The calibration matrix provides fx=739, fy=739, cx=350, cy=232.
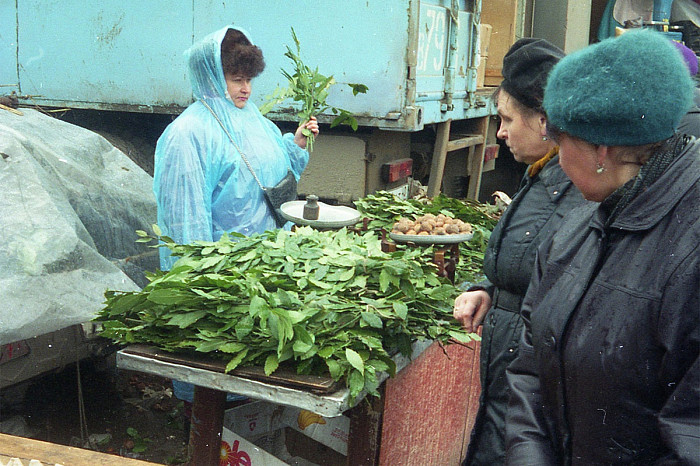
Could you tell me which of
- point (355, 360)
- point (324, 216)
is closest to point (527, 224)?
point (355, 360)

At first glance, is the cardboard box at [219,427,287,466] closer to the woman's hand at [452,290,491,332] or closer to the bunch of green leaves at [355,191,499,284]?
the woman's hand at [452,290,491,332]

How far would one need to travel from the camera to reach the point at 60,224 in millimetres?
3143

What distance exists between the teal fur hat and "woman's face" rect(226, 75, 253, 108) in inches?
96.9

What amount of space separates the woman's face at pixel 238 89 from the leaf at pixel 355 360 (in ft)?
6.26

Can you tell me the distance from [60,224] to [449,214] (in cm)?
182

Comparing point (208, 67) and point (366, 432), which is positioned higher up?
point (208, 67)

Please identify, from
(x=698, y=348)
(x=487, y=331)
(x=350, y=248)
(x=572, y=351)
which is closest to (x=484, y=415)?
(x=487, y=331)

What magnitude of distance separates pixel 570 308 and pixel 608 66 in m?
0.45

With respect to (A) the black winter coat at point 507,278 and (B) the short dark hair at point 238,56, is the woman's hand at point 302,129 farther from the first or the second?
(A) the black winter coat at point 507,278

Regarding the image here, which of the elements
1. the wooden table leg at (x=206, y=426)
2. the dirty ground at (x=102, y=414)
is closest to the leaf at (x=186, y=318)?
the wooden table leg at (x=206, y=426)

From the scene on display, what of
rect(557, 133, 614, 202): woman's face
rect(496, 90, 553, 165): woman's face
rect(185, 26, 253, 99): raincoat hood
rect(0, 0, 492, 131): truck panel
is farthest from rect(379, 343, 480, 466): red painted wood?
rect(0, 0, 492, 131): truck panel

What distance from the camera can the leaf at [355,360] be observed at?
6.70 ft

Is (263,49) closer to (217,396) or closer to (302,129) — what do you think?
(302,129)

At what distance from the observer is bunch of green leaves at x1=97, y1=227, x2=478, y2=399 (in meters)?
2.13
